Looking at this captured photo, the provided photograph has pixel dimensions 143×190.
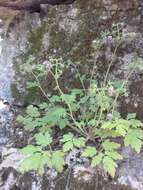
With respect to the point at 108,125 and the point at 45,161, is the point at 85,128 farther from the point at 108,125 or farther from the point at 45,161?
the point at 45,161

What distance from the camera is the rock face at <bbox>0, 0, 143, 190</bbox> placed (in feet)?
7.42

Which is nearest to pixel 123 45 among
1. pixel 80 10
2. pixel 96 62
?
pixel 96 62

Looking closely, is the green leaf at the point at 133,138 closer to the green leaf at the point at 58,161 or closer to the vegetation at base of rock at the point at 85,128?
the vegetation at base of rock at the point at 85,128

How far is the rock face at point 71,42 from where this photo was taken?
2.26 m

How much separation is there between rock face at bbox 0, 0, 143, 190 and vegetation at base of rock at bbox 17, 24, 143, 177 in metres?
0.11

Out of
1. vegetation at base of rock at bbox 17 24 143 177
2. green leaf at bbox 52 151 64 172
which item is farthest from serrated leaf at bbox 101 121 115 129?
green leaf at bbox 52 151 64 172

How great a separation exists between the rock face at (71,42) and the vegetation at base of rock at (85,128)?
110 mm

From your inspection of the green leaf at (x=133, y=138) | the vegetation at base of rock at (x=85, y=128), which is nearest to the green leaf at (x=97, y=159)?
the vegetation at base of rock at (x=85, y=128)

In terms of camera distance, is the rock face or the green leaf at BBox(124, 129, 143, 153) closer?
the green leaf at BBox(124, 129, 143, 153)

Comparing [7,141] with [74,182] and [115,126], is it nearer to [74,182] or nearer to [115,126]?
[74,182]

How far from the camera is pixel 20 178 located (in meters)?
2.04

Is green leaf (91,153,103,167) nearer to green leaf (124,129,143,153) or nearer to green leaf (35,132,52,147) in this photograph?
green leaf (124,129,143,153)

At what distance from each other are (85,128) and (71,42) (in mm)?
671

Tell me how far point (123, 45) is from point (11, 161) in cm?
98
